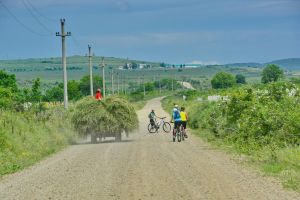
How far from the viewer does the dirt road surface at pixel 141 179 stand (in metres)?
14.2

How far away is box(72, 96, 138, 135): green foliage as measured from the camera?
32.3m

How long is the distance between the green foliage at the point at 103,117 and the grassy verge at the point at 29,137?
49.0 inches

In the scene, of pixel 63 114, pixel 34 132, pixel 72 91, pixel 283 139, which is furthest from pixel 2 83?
pixel 283 139

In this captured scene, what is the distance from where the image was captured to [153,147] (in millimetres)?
28688

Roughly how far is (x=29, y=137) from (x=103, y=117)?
5708 mm

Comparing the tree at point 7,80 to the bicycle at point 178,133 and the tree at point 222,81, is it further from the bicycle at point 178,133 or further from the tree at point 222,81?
the tree at point 222,81

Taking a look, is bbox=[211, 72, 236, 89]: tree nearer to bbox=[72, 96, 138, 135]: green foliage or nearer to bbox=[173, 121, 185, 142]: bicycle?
bbox=[173, 121, 185, 142]: bicycle

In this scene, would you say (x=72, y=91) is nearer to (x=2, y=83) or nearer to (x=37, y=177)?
(x=2, y=83)

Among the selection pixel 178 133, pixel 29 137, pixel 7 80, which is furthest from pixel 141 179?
pixel 7 80

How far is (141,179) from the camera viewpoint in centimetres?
1672

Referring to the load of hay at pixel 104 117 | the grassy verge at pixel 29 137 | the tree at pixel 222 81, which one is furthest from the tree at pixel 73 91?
the load of hay at pixel 104 117

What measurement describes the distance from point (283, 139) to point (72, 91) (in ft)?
356

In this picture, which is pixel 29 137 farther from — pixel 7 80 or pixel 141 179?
pixel 7 80

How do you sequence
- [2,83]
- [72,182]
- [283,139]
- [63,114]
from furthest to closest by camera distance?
[2,83], [63,114], [283,139], [72,182]
